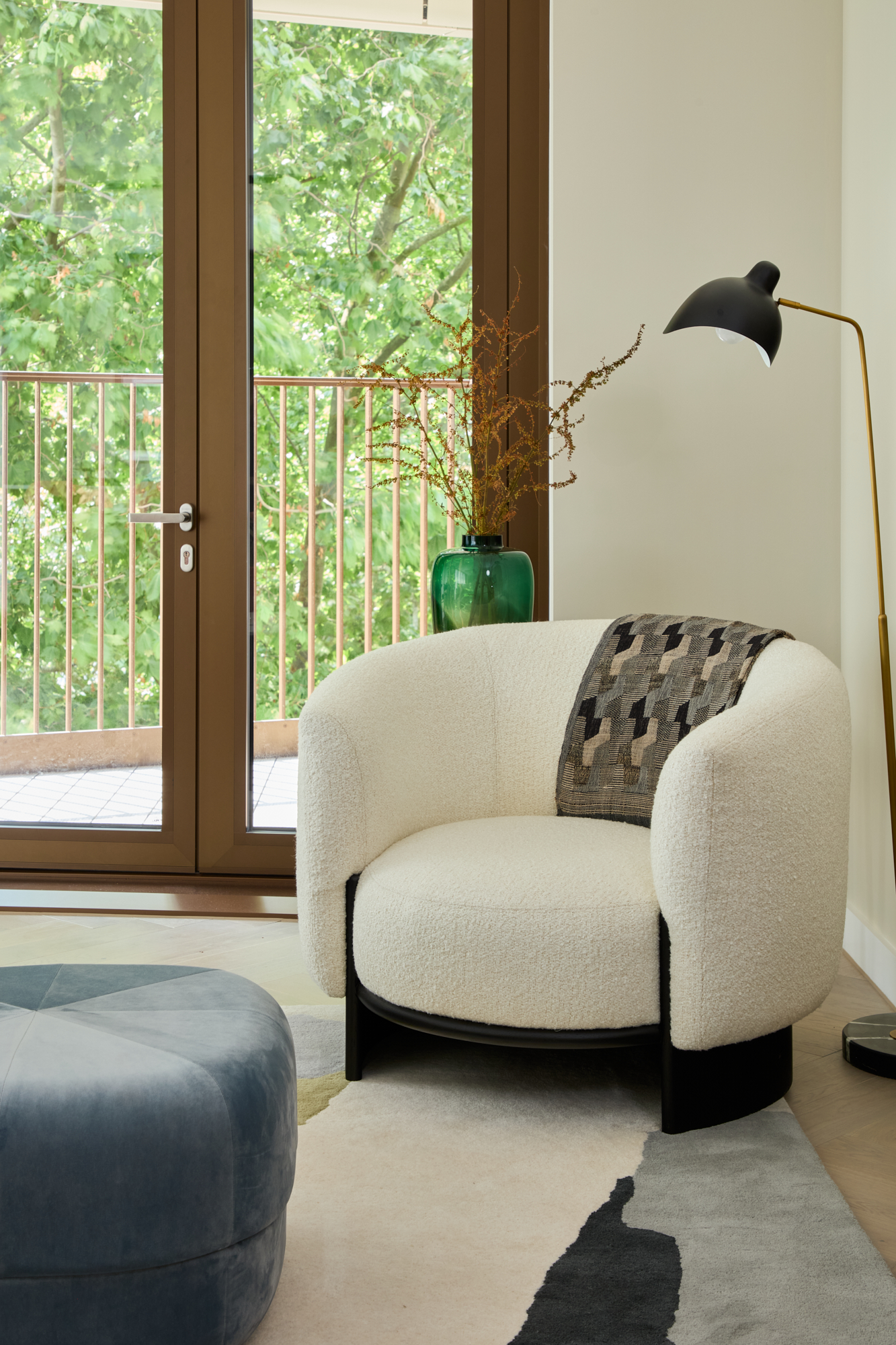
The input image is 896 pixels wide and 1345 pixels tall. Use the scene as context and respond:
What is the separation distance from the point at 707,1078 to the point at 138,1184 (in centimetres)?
94

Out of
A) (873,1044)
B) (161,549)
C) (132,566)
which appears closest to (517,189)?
(161,549)

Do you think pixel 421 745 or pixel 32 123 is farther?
pixel 32 123

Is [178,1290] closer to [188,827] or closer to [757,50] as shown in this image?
[188,827]

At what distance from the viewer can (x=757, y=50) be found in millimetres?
2732

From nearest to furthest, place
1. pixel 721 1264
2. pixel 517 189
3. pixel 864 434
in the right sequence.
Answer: pixel 721 1264 → pixel 864 434 → pixel 517 189

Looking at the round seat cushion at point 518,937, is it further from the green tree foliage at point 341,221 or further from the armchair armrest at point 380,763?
the green tree foliage at point 341,221

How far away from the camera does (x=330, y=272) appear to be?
3.12 meters

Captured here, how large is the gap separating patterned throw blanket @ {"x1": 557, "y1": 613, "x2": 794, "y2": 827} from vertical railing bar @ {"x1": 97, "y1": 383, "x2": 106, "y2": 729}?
1.61m

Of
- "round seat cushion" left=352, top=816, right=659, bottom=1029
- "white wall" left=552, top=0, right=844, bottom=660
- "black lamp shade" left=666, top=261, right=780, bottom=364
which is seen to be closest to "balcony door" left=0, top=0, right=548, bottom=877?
"white wall" left=552, top=0, right=844, bottom=660

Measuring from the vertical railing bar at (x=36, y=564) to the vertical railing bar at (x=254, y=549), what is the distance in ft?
2.09

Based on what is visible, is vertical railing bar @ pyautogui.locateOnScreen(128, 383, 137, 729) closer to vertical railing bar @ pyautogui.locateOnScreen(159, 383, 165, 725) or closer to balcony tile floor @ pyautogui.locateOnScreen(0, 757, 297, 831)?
vertical railing bar @ pyautogui.locateOnScreen(159, 383, 165, 725)

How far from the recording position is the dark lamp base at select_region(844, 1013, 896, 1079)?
1884 millimetres

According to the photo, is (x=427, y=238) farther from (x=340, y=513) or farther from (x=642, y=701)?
(x=642, y=701)

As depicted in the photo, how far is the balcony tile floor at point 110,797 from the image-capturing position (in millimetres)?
3156
